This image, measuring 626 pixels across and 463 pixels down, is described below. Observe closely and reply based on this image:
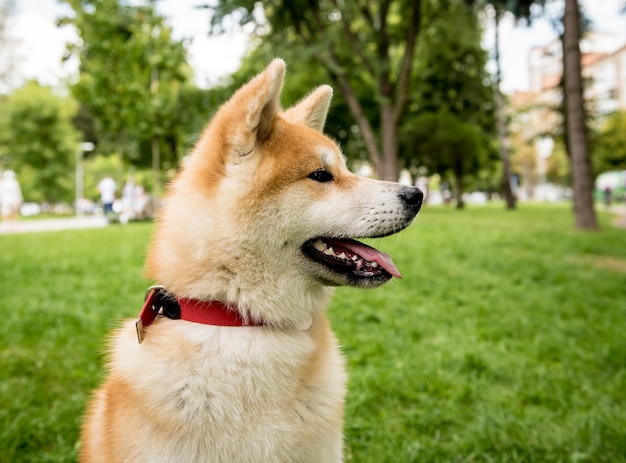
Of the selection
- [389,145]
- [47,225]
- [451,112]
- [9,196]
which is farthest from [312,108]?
[451,112]

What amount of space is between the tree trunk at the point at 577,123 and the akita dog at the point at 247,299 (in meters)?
12.5

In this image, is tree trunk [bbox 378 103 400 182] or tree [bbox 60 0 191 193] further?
tree trunk [bbox 378 103 400 182]

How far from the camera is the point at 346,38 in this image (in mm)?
17875

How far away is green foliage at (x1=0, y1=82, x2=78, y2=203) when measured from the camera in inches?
1511

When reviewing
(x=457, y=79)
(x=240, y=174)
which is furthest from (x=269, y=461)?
(x=457, y=79)

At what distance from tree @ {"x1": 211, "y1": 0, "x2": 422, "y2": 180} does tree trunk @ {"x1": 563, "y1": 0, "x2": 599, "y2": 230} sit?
5223mm

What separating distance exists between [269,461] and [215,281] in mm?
675

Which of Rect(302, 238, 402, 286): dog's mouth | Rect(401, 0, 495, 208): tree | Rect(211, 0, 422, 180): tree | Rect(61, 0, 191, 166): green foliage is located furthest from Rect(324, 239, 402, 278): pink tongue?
Rect(401, 0, 495, 208): tree

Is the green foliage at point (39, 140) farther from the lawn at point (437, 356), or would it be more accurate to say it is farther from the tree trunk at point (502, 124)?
the lawn at point (437, 356)

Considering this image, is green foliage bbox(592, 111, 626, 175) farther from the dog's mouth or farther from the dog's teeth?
the dog's teeth

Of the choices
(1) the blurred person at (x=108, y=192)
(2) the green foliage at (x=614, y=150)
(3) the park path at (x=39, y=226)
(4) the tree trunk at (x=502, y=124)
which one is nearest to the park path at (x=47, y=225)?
(3) the park path at (x=39, y=226)

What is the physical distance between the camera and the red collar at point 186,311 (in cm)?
194

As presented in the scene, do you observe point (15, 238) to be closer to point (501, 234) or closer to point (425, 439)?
point (501, 234)

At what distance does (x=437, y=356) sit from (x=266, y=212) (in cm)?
293
